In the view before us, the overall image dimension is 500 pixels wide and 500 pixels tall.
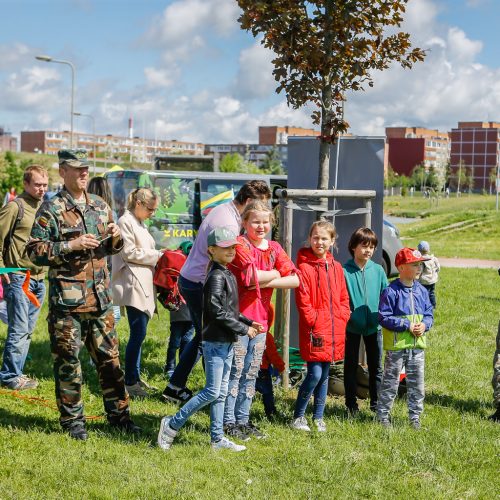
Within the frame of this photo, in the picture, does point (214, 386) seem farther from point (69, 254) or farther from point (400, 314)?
point (400, 314)

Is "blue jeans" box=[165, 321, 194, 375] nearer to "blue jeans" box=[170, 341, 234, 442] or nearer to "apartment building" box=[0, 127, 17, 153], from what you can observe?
"blue jeans" box=[170, 341, 234, 442]

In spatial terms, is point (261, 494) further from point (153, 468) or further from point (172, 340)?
point (172, 340)

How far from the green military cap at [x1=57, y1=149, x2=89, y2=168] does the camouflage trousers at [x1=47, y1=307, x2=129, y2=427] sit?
3.45 ft

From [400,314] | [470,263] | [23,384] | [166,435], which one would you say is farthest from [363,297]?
[470,263]

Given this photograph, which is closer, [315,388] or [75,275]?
[75,275]

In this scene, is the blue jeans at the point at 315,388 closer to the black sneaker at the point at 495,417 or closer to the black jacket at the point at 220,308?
the black jacket at the point at 220,308

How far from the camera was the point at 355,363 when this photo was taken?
6160mm

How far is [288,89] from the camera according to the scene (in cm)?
675

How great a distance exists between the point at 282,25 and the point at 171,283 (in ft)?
8.29

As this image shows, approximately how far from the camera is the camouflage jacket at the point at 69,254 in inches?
199

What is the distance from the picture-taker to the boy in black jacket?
16.2 feet

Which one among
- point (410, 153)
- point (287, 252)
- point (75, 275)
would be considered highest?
point (410, 153)

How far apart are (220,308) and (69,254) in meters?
1.14

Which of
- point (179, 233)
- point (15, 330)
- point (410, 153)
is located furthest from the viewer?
point (410, 153)
